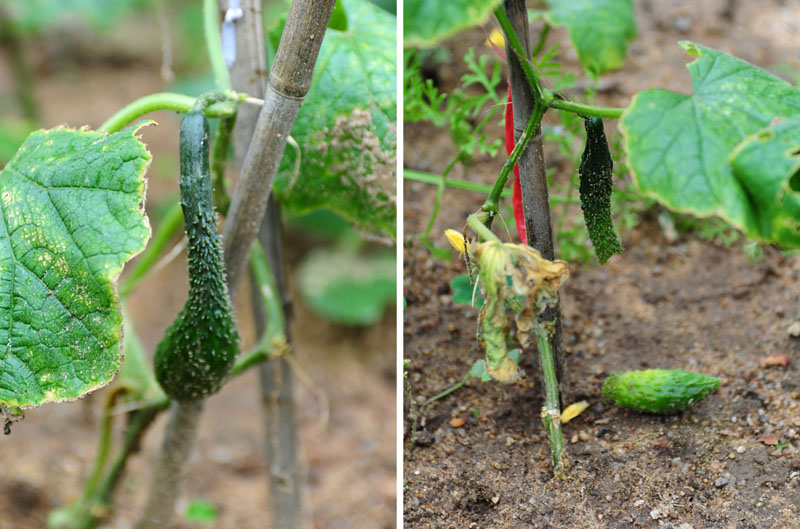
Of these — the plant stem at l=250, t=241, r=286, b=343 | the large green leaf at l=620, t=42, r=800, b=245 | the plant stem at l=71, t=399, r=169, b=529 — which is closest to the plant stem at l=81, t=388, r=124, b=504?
the plant stem at l=71, t=399, r=169, b=529

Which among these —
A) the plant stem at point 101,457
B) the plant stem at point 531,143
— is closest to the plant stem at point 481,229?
the plant stem at point 531,143

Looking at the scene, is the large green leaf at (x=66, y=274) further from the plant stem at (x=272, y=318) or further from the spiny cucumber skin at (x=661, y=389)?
the spiny cucumber skin at (x=661, y=389)

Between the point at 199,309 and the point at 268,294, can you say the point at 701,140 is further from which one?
the point at 268,294

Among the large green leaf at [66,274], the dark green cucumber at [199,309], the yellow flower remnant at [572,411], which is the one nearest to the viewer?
the large green leaf at [66,274]

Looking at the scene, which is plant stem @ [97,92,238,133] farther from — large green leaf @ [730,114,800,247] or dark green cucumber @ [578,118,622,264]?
large green leaf @ [730,114,800,247]

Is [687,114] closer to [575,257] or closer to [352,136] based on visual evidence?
[352,136]

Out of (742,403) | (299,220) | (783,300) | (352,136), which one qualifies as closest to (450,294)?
(352,136)

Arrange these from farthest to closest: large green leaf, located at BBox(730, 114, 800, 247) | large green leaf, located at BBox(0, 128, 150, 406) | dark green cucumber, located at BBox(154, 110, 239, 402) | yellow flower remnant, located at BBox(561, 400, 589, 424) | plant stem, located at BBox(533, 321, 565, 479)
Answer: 1. yellow flower remnant, located at BBox(561, 400, 589, 424)
2. plant stem, located at BBox(533, 321, 565, 479)
3. dark green cucumber, located at BBox(154, 110, 239, 402)
4. large green leaf, located at BBox(0, 128, 150, 406)
5. large green leaf, located at BBox(730, 114, 800, 247)
